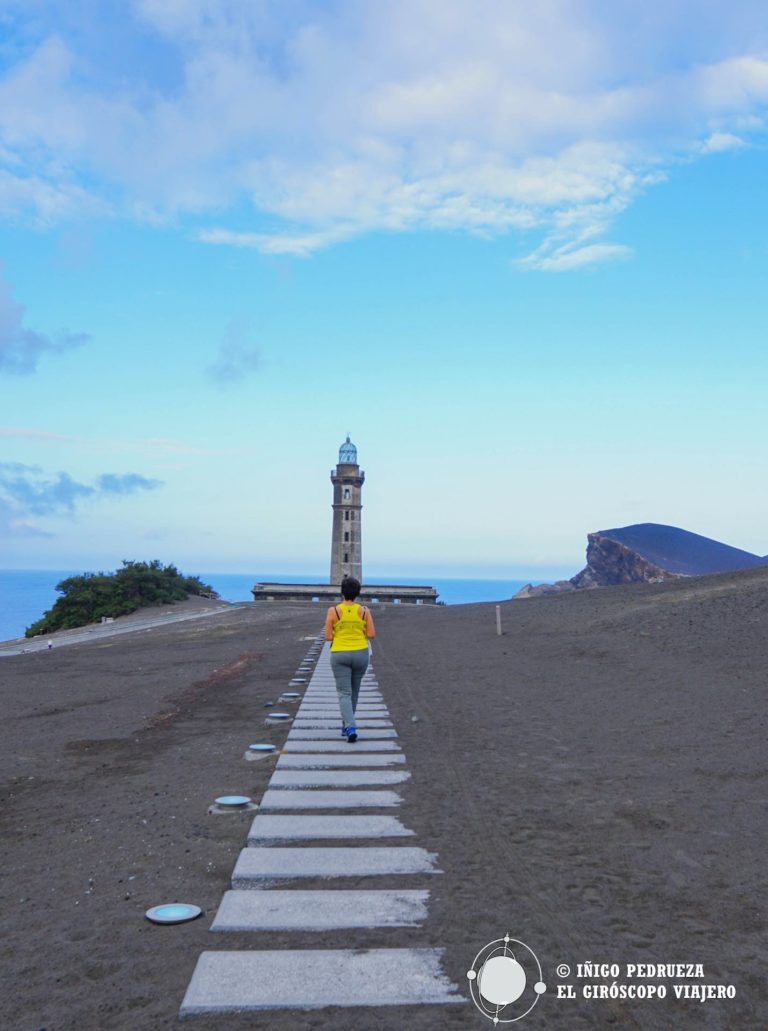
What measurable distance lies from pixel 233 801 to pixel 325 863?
1.58 metres

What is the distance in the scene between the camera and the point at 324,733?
9.48 m

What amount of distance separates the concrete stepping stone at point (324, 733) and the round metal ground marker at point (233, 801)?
2.54 m

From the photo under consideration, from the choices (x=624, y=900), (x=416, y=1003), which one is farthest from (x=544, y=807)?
(x=416, y=1003)

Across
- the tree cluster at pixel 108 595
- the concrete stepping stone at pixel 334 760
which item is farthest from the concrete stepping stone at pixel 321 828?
the tree cluster at pixel 108 595

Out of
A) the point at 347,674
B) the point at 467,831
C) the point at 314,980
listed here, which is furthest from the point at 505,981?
the point at 347,674

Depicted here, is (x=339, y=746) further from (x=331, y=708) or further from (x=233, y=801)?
(x=331, y=708)

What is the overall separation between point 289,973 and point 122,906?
1.34 m

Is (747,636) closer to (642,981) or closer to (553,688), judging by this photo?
(553,688)

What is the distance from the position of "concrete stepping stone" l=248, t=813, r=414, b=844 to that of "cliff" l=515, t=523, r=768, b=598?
4057 cm

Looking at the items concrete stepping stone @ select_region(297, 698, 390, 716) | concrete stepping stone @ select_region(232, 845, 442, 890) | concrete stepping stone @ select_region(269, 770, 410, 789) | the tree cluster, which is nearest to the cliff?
the tree cluster

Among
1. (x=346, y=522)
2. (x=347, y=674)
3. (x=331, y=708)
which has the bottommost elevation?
(x=331, y=708)

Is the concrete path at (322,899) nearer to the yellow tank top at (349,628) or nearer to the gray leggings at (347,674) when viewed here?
the gray leggings at (347,674)

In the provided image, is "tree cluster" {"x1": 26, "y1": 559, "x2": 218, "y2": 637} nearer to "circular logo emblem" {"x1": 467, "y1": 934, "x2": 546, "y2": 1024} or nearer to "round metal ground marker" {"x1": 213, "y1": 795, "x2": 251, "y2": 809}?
"round metal ground marker" {"x1": 213, "y1": 795, "x2": 251, "y2": 809}

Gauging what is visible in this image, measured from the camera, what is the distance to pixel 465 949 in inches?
156
